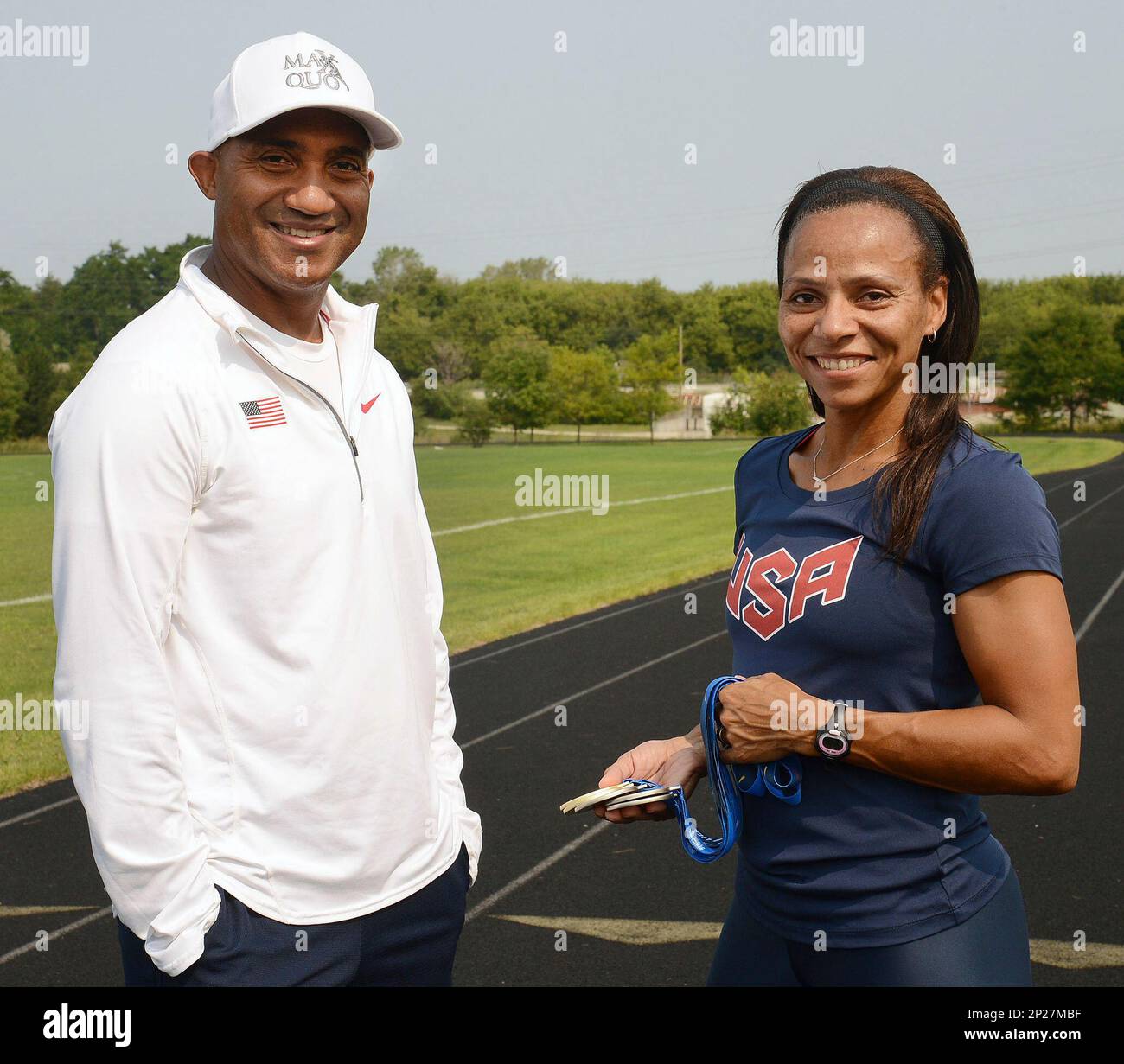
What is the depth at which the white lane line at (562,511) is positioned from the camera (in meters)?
23.0

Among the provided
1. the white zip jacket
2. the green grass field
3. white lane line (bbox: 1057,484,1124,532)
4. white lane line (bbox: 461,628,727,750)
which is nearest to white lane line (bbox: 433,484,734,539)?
the green grass field

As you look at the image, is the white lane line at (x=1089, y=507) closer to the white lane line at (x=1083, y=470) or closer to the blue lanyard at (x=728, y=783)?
the white lane line at (x=1083, y=470)

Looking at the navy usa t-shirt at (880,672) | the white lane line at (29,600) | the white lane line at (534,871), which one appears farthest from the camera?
the white lane line at (29,600)

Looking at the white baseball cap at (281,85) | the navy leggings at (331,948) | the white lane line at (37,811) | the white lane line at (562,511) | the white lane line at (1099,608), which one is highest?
the white baseball cap at (281,85)

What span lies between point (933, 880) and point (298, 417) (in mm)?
1468

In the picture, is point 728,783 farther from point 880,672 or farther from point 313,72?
point 313,72

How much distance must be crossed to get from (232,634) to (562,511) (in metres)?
25.7

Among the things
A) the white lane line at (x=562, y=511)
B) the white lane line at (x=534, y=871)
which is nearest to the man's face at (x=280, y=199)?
the white lane line at (x=534, y=871)

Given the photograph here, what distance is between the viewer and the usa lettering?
207 centimetres

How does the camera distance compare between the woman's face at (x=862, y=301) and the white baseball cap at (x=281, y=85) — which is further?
the white baseball cap at (x=281, y=85)

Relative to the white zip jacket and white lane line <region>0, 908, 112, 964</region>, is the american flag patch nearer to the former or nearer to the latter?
the white zip jacket

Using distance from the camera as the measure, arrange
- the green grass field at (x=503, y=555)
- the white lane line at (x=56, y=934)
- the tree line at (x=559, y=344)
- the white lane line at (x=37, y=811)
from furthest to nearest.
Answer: the tree line at (x=559, y=344) < the green grass field at (x=503, y=555) < the white lane line at (x=37, y=811) < the white lane line at (x=56, y=934)

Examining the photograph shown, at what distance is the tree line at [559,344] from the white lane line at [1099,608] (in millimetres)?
55130

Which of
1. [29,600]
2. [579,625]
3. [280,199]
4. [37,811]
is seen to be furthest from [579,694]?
[29,600]
